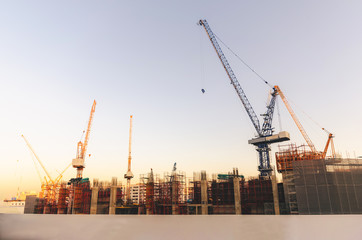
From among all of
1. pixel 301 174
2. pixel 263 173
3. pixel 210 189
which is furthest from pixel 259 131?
pixel 301 174

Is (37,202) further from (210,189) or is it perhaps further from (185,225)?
(185,225)

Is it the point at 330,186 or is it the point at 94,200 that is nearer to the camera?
the point at 330,186

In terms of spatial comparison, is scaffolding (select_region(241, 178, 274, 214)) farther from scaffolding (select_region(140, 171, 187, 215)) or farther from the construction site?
scaffolding (select_region(140, 171, 187, 215))

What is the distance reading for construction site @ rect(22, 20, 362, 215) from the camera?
3509cm

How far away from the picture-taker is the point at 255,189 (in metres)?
52.2

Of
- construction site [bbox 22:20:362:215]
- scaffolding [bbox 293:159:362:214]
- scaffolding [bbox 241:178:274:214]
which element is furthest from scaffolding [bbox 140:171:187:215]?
scaffolding [bbox 293:159:362:214]

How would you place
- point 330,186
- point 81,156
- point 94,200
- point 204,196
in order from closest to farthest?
point 330,186, point 204,196, point 94,200, point 81,156

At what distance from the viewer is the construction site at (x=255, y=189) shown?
3509cm

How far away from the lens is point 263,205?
50969mm

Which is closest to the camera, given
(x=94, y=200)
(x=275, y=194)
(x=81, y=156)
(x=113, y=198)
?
(x=275, y=194)

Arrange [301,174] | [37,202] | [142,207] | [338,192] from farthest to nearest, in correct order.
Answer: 1. [37,202]
2. [142,207]
3. [301,174]
4. [338,192]

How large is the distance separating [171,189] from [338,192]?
37892mm

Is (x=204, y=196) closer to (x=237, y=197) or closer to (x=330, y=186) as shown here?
(x=237, y=197)

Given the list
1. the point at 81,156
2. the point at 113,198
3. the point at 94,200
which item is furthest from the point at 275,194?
the point at 81,156
